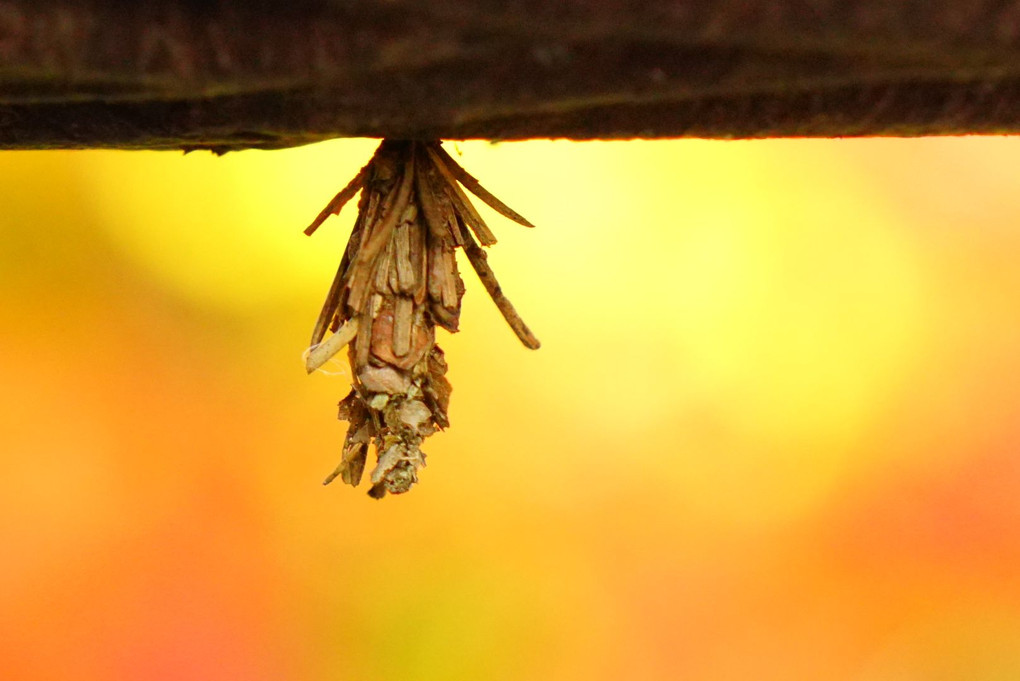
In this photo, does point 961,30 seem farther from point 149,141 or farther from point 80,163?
point 80,163

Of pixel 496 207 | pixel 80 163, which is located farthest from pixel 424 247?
pixel 80 163

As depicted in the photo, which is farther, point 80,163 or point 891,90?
point 80,163

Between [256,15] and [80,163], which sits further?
[80,163]

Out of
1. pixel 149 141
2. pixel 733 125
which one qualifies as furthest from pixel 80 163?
pixel 733 125

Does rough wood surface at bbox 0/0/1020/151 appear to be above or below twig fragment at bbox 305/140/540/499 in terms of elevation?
above

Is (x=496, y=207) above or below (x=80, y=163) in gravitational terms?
below

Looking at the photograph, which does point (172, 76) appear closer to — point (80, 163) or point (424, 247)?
point (424, 247)

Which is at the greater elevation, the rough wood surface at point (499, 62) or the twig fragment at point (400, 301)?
the rough wood surface at point (499, 62)
